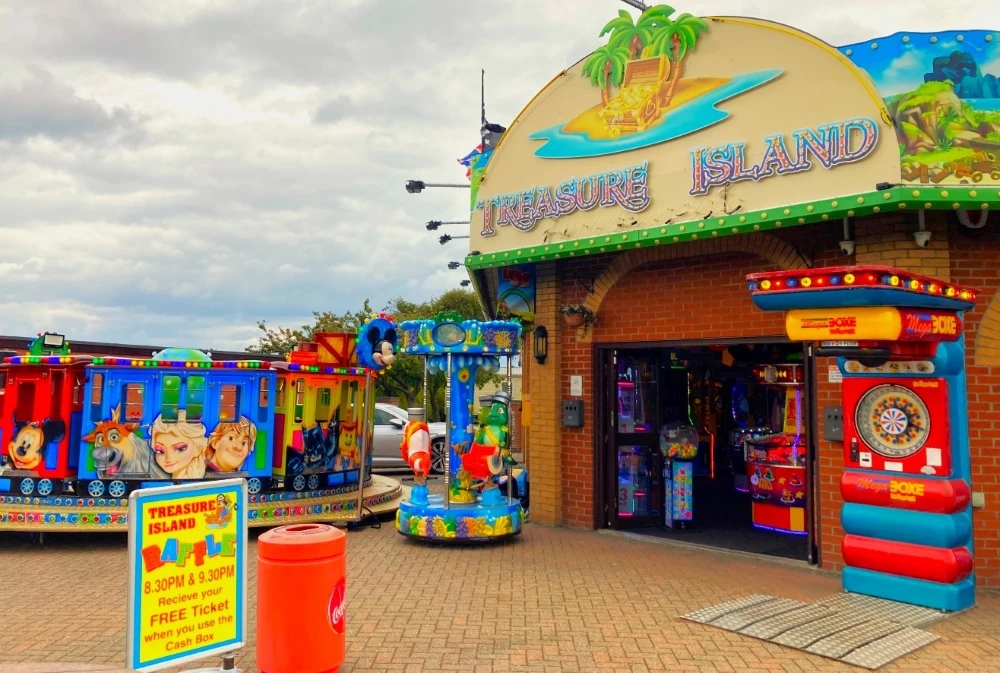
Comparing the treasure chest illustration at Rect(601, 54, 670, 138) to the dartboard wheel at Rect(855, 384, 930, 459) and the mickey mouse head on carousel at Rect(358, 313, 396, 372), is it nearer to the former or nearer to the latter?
the mickey mouse head on carousel at Rect(358, 313, 396, 372)

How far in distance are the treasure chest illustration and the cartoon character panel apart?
391cm

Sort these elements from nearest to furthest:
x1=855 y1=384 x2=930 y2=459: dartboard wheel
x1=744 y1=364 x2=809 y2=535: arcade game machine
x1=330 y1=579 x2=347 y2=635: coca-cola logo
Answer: x1=330 y1=579 x2=347 y2=635: coca-cola logo < x1=855 y1=384 x2=930 y2=459: dartboard wheel < x1=744 y1=364 x2=809 y2=535: arcade game machine

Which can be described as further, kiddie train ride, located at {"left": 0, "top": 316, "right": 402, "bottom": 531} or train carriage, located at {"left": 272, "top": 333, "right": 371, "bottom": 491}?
train carriage, located at {"left": 272, "top": 333, "right": 371, "bottom": 491}

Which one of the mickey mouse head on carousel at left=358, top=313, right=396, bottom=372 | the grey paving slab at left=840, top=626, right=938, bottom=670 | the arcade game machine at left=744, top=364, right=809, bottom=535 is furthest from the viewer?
the mickey mouse head on carousel at left=358, top=313, right=396, bottom=372

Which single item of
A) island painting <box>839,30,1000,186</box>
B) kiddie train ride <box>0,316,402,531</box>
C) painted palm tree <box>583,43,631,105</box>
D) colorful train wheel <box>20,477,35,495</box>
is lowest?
colorful train wheel <box>20,477,35,495</box>

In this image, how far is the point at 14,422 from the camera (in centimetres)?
914

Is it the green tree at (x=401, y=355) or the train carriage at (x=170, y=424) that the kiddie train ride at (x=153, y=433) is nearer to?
the train carriage at (x=170, y=424)

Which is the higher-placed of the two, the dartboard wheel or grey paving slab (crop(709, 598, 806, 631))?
the dartboard wheel

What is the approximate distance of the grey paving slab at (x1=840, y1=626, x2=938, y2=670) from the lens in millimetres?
4940

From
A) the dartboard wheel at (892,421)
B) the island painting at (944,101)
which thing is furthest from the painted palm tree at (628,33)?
the dartboard wheel at (892,421)

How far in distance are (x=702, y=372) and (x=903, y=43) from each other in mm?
7095

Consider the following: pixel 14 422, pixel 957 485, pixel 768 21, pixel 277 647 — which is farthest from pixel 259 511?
pixel 768 21

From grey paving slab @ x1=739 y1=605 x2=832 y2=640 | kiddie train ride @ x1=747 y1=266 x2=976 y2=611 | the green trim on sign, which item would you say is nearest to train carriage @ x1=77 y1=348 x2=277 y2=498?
the green trim on sign

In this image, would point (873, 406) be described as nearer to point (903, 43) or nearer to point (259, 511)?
point (903, 43)
